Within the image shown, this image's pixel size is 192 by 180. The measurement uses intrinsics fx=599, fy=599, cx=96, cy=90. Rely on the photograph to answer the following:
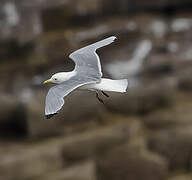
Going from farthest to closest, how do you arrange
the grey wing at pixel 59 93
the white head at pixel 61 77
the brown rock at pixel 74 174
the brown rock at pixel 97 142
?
the brown rock at pixel 97 142 → the brown rock at pixel 74 174 → the white head at pixel 61 77 → the grey wing at pixel 59 93

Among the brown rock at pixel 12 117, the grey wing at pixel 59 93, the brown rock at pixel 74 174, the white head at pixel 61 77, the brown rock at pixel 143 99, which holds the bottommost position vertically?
the brown rock at pixel 74 174

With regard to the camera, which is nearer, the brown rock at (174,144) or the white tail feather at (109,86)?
the white tail feather at (109,86)

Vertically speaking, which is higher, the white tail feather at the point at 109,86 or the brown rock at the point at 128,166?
the white tail feather at the point at 109,86

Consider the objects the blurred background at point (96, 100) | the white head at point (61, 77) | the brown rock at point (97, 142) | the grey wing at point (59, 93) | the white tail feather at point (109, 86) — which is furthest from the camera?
the brown rock at point (97, 142)

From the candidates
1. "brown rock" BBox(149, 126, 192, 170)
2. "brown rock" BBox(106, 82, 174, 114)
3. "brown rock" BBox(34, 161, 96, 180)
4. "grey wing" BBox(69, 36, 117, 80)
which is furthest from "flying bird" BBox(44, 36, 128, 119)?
"brown rock" BBox(106, 82, 174, 114)

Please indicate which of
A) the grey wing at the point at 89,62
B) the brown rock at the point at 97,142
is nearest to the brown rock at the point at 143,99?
the brown rock at the point at 97,142

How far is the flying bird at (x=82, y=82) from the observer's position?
2.45 metres

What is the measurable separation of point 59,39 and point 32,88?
680mm

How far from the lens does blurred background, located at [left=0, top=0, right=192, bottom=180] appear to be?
5.47 meters

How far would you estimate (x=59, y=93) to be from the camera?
2.51 m

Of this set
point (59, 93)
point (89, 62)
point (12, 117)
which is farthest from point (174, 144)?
point (59, 93)

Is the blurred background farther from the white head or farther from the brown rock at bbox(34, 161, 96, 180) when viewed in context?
the white head

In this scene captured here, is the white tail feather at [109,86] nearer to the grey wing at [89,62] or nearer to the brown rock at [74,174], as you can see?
the grey wing at [89,62]

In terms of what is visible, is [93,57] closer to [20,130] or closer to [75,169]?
[75,169]
